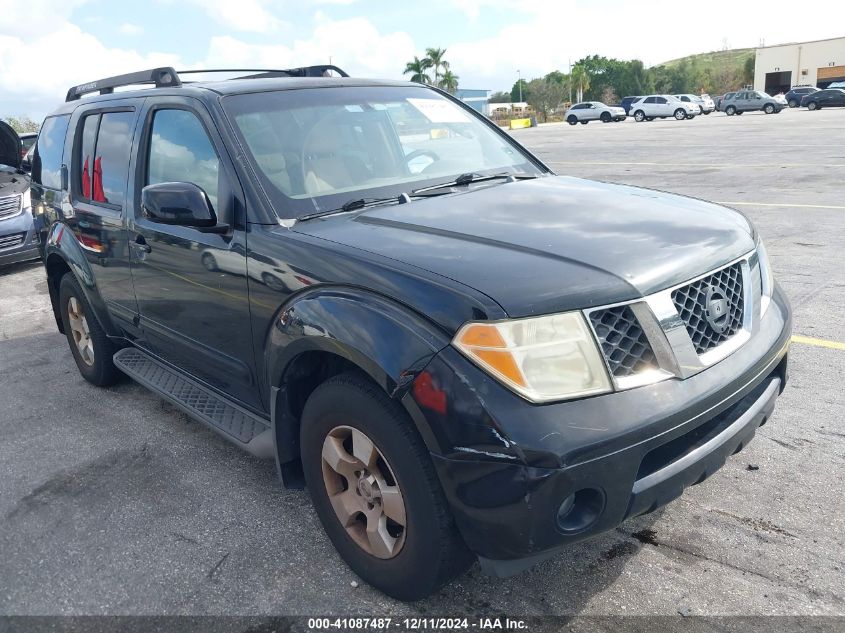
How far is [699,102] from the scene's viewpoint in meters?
48.8

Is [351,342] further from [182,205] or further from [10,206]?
[10,206]

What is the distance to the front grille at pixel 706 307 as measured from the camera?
2.36 m

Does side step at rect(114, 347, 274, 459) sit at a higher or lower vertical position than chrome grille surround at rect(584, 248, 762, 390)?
lower

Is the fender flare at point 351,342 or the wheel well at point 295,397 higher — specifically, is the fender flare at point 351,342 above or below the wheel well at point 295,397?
above

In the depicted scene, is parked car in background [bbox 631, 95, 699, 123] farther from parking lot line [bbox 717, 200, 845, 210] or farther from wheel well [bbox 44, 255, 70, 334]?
wheel well [bbox 44, 255, 70, 334]

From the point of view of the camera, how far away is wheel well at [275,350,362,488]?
2.72 m

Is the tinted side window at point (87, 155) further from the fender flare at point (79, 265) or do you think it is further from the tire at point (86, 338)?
the tire at point (86, 338)

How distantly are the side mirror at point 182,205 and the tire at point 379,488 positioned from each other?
2.94 ft

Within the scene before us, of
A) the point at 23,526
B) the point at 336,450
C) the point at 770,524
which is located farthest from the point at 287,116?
the point at 770,524

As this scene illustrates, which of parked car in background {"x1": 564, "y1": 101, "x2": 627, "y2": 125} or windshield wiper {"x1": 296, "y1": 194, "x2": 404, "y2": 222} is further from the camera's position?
parked car in background {"x1": 564, "y1": 101, "x2": 627, "y2": 125}

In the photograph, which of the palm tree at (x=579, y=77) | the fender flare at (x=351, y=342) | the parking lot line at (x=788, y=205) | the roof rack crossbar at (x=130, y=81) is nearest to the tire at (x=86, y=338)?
the roof rack crossbar at (x=130, y=81)

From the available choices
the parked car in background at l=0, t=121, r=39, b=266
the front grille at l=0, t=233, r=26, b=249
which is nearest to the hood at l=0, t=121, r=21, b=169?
the parked car in background at l=0, t=121, r=39, b=266

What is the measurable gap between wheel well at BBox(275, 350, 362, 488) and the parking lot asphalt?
1.14 feet

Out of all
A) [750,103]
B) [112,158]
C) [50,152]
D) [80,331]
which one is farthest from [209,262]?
[750,103]
